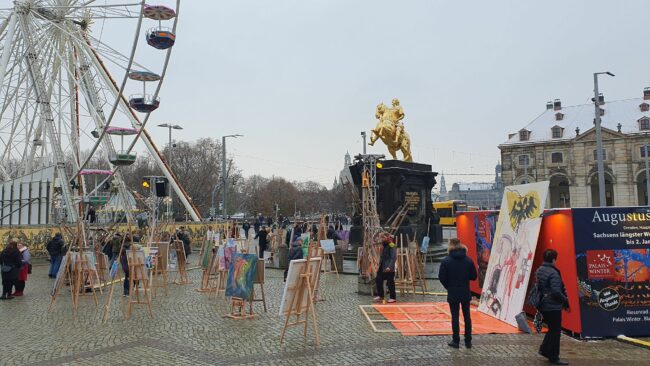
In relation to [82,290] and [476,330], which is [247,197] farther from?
[476,330]

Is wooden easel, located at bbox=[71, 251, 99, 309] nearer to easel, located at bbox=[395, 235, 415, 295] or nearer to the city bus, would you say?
easel, located at bbox=[395, 235, 415, 295]

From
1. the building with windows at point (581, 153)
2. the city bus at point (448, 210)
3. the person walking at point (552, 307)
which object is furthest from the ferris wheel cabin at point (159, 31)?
the building with windows at point (581, 153)

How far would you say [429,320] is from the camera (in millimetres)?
10922

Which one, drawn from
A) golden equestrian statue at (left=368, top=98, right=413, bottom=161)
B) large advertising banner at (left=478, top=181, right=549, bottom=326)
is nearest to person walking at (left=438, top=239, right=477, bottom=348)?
large advertising banner at (left=478, top=181, right=549, bottom=326)

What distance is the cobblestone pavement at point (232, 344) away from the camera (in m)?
8.09

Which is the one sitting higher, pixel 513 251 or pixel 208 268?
pixel 513 251

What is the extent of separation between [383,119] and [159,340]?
20.8m

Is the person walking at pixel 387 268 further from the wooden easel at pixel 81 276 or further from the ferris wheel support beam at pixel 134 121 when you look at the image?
the ferris wheel support beam at pixel 134 121

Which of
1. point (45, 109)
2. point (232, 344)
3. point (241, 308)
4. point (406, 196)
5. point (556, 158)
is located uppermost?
point (556, 158)

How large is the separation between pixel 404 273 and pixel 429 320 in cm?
425

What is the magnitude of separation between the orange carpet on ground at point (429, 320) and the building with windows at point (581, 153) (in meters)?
71.2

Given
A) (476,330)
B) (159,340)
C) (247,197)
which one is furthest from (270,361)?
(247,197)

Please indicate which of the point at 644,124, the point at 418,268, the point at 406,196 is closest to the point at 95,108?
the point at 406,196

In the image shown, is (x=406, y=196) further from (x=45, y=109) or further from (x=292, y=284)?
(x=45, y=109)
